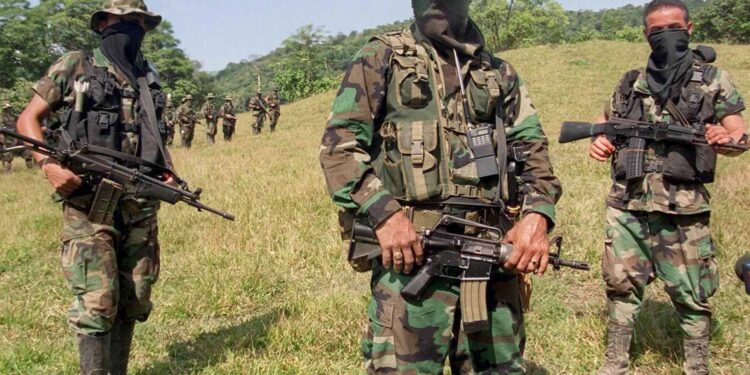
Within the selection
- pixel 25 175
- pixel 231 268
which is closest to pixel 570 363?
pixel 231 268

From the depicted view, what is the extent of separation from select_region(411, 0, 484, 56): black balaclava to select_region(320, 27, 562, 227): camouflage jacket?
6cm

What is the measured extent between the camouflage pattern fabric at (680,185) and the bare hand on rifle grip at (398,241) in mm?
1876

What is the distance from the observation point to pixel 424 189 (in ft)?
7.65

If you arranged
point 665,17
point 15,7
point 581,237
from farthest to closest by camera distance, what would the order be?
point 15,7 → point 581,237 → point 665,17

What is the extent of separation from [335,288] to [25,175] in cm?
1223

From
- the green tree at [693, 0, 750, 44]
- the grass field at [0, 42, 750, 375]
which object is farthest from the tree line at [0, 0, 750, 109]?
the grass field at [0, 42, 750, 375]

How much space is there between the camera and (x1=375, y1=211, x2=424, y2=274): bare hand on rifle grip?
7.20 ft

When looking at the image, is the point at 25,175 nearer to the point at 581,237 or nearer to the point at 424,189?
the point at 581,237

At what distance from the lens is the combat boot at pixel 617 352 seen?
3.40 metres

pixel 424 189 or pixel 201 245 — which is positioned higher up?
pixel 424 189

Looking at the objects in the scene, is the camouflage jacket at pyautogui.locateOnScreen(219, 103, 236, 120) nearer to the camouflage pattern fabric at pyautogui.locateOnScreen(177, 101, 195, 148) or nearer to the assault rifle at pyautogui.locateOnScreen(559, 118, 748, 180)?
the camouflage pattern fabric at pyautogui.locateOnScreen(177, 101, 195, 148)

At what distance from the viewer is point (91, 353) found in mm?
3156

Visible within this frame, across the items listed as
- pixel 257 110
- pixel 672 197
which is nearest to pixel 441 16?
pixel 672 197

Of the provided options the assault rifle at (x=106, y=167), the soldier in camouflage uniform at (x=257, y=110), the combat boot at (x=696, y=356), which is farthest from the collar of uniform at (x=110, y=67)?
the soldier in camouflage uniform at (x=257, y=110)
